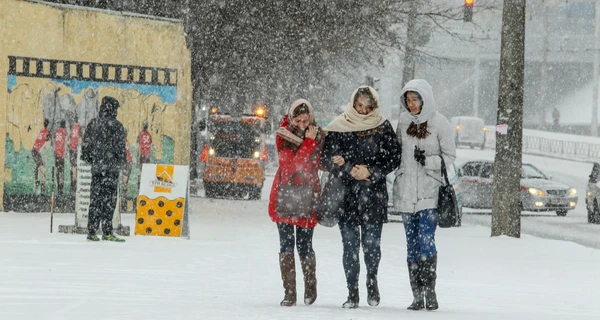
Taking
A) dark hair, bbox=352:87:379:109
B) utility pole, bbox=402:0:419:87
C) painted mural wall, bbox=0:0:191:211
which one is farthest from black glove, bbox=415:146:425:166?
utility pole, bbox=402:0:419:87

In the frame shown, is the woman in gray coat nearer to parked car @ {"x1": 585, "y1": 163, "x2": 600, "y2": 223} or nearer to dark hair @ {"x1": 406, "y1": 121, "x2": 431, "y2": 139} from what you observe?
dark hair @ {"x1": 406, "y1": 121, "x2": 431, "y2": 139}

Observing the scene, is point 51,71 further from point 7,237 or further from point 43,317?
point 43,317

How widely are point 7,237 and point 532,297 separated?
7.44m

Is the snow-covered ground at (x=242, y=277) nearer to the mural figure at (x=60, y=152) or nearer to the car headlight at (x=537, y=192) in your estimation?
the mural figure at (x=60, y=152)

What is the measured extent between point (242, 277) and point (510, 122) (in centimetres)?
830

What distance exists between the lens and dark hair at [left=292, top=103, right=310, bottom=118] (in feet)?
31.1

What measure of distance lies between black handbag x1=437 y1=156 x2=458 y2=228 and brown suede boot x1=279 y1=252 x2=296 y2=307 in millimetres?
1205

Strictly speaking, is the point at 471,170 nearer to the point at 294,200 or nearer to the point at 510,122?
the point at 510,122

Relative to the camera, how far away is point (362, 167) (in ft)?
30.8

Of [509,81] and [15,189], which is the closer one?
[509,81]

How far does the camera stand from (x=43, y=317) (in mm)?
8203

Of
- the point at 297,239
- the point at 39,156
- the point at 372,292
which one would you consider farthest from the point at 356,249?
the point at 39,156

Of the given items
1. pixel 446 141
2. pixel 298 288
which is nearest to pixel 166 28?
pixel 298 288

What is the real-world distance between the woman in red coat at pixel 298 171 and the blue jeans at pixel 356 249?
28 centimetres
